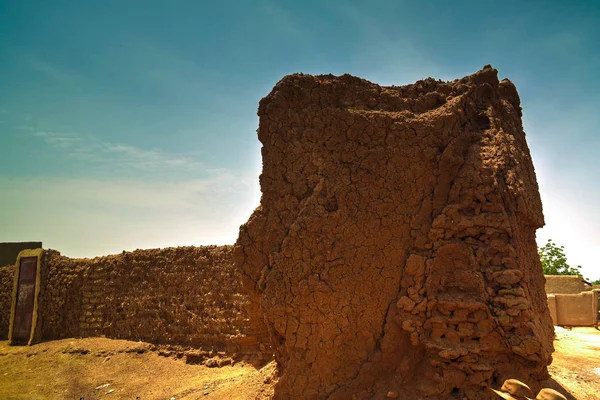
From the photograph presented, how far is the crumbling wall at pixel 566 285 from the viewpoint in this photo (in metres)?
12.9

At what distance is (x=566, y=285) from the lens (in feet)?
42.7

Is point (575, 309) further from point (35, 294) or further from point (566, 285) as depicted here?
point (35, 294)

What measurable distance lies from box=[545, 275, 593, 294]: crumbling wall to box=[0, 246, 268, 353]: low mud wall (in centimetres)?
989

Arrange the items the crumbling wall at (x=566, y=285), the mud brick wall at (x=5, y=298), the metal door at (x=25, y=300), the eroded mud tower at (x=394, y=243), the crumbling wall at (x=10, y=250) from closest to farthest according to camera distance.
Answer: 1. the eroded mud tower at (x=394, y=243)
2. the metal door at (x=25, y=300)
3. the crumbling wall at (x=566, y=285)
4. the mud brick wall at (x=5, y=298)
5. the crumbling wall at (x=10, y=250)

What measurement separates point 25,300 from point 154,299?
16.8 feet

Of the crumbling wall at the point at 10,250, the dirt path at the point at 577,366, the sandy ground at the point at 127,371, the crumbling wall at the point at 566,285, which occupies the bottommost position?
Answer: the sandy ground at the point at 127,371

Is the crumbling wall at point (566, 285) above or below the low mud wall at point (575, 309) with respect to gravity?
above

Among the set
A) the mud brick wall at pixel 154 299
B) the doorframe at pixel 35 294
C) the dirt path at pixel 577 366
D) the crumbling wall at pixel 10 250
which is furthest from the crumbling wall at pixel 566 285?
the crumbling wall at pixel 10 250

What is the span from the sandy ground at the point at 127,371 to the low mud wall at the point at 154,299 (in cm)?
48

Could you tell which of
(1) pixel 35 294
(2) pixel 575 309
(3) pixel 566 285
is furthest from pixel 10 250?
(3) pixel 566 285

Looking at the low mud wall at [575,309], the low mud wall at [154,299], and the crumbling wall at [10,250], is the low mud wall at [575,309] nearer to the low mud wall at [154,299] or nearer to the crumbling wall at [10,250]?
the low mud wall at [154,299]

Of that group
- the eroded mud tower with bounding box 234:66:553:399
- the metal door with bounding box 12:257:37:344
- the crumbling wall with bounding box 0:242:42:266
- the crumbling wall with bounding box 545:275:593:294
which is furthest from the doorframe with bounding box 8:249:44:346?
the crumbling wall with bounding box 545:275:593:294

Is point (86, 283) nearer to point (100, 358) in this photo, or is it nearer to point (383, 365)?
point (100, 358)

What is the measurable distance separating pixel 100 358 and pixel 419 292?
9375 mm
